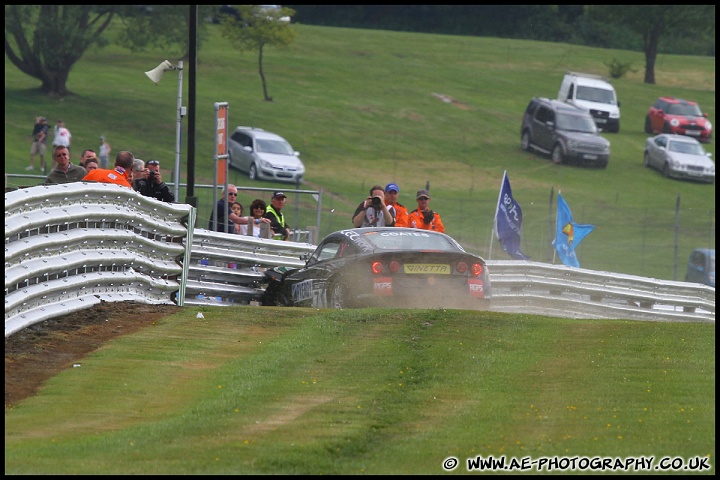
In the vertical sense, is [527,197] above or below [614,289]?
below

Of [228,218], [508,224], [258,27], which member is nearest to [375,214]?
[228,218]

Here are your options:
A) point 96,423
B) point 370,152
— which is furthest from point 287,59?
point 96,423

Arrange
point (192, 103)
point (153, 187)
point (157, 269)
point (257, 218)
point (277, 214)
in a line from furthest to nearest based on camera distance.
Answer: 1. point (192, 103)
2. point (277, 214)
3. point (257, 218)
4. point (153, 187)
5. point (157, 269)

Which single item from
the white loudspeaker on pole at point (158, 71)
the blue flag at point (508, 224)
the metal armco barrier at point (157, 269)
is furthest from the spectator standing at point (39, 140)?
the metal armco barrier at point (157, 269)

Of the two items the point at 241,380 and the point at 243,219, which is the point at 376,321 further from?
the point at 243,219

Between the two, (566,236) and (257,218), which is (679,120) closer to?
(566,236)

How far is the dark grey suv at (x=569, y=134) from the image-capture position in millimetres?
49312

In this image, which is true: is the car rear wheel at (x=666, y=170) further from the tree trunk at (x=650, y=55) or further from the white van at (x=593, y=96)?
the tree trunk at (x=650, y=55)

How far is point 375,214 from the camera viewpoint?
58.5 feet

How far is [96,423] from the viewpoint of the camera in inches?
319

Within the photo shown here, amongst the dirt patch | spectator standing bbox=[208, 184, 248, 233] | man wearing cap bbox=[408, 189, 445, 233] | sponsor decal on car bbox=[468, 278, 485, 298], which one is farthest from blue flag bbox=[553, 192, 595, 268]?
the dirt patch

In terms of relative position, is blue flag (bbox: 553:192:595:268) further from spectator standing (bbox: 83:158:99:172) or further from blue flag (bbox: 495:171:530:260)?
spectator standing (bbox: 83:158:99:172)

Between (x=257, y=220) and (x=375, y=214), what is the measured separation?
1.84 metres

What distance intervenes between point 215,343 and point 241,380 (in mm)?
1672
